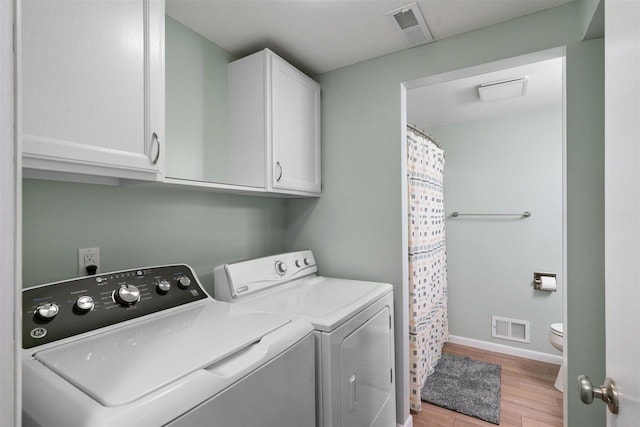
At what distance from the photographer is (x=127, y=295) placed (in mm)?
1150

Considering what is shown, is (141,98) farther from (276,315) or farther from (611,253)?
(611,253)

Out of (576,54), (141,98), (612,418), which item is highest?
(576,54)

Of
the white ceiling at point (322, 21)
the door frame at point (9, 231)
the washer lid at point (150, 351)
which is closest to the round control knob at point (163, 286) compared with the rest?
the washer lid at point (150, 351)

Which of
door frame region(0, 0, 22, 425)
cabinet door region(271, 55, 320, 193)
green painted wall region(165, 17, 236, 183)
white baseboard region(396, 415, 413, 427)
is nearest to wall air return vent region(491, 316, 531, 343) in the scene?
white baseboard region(396, 415, 413, 427)

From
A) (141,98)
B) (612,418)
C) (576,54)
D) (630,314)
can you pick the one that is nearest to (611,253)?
(630,314)

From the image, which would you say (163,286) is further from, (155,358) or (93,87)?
(93,87)

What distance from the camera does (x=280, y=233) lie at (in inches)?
92.2

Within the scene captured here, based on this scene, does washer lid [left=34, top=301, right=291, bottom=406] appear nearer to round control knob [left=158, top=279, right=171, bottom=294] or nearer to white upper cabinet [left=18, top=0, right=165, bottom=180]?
round control knob [left=158, top=279, right=171, bottom=294]

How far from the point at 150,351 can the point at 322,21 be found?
5.35 ft

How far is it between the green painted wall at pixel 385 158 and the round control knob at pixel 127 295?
124cm

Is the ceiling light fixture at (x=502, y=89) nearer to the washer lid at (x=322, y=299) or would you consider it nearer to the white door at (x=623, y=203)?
the washer lid at (x=322, y=299)

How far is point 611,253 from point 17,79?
1.17 m

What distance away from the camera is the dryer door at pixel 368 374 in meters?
1.33

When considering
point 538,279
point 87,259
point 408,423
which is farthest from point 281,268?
point 538,279
